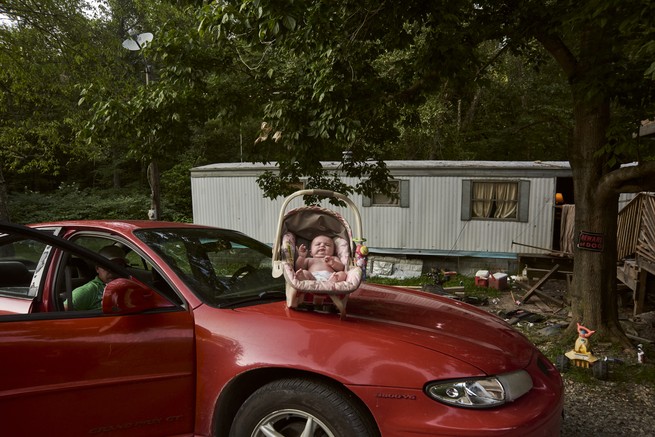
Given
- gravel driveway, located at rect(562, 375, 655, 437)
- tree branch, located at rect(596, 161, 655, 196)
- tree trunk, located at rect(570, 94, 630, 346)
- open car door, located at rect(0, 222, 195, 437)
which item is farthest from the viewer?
tree trunk, located at rect(570, 94, 630, 346)

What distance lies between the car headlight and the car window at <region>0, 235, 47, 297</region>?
7.92ft

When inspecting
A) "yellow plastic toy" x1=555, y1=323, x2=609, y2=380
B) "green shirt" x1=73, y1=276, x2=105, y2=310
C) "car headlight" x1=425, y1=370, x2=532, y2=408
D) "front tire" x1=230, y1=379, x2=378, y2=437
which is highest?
"green shirt" x1=73, y1=276, x2=105, y2=310

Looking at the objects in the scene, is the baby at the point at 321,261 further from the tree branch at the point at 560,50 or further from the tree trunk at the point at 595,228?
the tree branch at the point at 560,50

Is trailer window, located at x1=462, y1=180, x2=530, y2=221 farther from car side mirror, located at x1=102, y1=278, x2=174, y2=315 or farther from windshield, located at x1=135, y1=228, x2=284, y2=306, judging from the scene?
car side mirror, located at x1=102, y1=278, x2=174, y2=315

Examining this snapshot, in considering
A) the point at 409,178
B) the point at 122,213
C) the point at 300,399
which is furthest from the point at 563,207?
the point at 122,213

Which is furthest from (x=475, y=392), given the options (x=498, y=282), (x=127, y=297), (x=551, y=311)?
(x=498, y=282)

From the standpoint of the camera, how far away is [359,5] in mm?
5555

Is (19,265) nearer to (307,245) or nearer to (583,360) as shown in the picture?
(307,245)

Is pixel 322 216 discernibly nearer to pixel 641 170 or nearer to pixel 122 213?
pixel 641 170

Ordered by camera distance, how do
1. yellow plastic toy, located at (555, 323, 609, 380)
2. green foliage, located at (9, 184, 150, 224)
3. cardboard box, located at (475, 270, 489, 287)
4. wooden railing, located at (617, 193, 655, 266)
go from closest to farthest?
yellow plastic toy, located at (555, 323, 609, 380), wooden railing, located at (617, 193, 655, 266), cardboard box, located at (475, 270, 489, 287), green foliage, located at (9, 184, 150, 224)

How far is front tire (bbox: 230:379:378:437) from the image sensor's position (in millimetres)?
2203

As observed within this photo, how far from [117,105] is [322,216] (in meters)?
4.78

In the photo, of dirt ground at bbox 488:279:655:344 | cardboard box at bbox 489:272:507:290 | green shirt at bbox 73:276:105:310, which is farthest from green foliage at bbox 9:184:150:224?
green shirt at bbox 73:276:105:310

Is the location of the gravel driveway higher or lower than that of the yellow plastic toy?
lower
